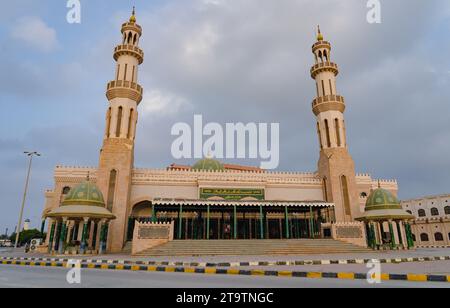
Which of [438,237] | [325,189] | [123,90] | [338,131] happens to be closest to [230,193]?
[325,189]

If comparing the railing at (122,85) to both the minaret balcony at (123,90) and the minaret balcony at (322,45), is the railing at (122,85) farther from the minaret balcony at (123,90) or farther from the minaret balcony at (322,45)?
the minaret balcony at (322,45)

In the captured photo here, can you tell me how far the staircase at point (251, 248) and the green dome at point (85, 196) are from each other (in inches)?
235

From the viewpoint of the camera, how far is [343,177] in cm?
3080

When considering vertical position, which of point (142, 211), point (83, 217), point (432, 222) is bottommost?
point (83, 217)

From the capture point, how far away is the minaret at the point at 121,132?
86.2 ft

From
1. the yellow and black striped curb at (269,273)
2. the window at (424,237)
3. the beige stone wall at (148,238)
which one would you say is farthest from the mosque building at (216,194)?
the window at (424,237)

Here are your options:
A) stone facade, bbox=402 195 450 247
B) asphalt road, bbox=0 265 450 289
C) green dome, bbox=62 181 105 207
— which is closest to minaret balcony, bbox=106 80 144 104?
green dome, bbox=62 181 105 207

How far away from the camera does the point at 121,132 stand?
29000 millimetres

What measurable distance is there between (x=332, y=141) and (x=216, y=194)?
44.2 feet

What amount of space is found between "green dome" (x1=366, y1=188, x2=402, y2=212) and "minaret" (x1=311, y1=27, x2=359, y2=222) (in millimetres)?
3220

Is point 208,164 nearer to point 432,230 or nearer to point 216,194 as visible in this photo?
point 216,194

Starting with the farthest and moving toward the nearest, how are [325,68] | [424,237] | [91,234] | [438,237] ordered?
[424,237] < [438,237] < [325,68] < [91,234]
